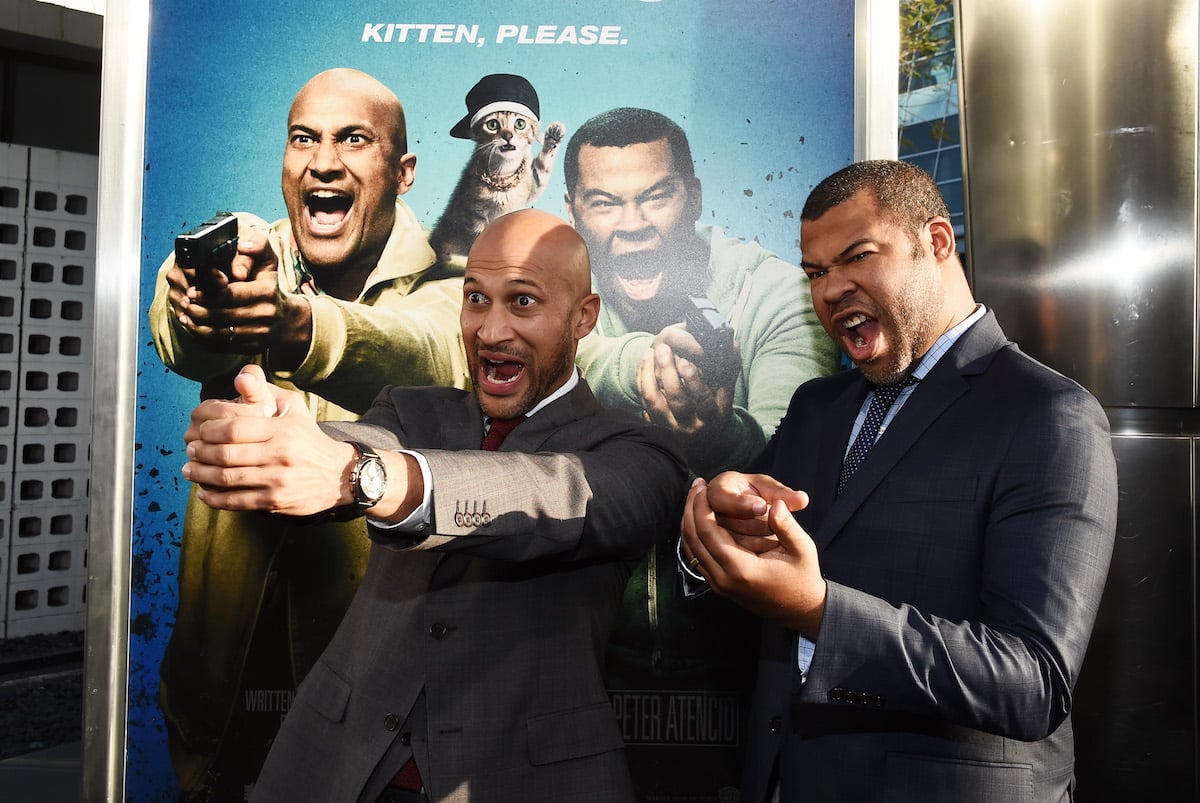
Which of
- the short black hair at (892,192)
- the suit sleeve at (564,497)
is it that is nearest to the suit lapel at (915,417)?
the short black hair at (892,192)

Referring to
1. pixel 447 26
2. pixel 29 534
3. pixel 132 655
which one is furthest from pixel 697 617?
pixel 29 534

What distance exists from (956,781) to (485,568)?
938 mm

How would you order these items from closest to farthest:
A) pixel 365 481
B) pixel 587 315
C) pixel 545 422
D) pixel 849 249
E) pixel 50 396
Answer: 1. pixel 365 481
2. pixel 849 249
3. pixel 545 422
4. pixel 587 315
5. pixel 50 396

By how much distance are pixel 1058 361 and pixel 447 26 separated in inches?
69.6

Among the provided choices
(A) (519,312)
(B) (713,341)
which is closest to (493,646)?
(A) (519,312)

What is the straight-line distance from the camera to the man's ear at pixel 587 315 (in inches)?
92.2

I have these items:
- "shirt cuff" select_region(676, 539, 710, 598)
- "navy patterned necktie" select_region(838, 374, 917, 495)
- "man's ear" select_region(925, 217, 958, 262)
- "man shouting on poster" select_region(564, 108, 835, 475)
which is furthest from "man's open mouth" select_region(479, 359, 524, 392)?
"man's ear" select_region(925, 217, 958, 262)

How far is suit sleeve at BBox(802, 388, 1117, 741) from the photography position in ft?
4.74

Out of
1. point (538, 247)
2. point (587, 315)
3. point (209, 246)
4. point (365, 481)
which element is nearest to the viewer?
point (365, 481)

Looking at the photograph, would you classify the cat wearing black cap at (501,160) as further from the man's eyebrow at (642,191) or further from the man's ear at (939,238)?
the man's ear at (939,238)

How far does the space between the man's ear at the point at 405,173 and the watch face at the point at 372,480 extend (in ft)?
3.83

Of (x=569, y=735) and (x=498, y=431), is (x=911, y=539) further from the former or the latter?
(x=498, y=431)

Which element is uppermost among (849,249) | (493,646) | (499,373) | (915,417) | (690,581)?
(849,249)

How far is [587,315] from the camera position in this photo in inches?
93.5
